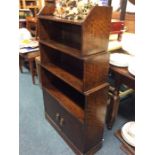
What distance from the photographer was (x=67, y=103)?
1.61 metres

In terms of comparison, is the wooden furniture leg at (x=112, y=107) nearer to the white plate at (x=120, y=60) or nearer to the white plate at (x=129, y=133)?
the white plate at (x=129, y=133)

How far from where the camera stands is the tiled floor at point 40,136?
1.69m

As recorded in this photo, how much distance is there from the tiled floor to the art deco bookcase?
0.27ft

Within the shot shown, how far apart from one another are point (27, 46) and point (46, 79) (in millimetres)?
1331

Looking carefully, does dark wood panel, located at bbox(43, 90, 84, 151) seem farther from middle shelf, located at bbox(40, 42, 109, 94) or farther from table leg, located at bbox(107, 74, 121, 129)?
table leg, located at bbox(107, 74, 121, 129)

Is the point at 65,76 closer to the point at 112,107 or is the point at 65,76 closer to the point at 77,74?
the point at 77,74

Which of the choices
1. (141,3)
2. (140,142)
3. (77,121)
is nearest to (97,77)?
(77,121)

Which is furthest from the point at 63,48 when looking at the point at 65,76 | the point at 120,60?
the point at 120,60

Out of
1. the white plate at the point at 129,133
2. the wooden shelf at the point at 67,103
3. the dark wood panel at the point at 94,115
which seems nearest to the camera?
the dark wood panel at the point at 94,115

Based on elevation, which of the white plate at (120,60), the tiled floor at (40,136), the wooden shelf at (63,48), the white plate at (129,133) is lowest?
the tiled floor at (40,136)

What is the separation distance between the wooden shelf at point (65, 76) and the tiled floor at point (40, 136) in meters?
0.71

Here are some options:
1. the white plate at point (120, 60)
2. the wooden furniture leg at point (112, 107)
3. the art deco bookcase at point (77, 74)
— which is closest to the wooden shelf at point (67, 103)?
the art deco bookcase at point (77, 74)

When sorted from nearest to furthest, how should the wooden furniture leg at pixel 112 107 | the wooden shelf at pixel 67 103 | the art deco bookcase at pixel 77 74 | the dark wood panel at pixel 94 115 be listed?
the art deco bookcase at pixel 77 74, the dark wood panel at pixel 94 115, the wooden shelf at pixel 67 103, the wooden furniture leg at pixel 112 107

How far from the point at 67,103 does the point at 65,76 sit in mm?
266
